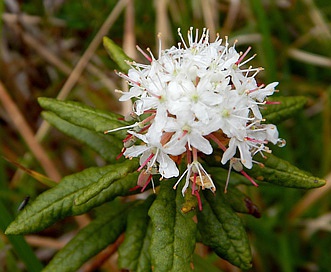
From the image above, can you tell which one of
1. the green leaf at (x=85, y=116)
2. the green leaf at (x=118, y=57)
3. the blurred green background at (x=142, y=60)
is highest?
the green leaf at (x=118, y=57)

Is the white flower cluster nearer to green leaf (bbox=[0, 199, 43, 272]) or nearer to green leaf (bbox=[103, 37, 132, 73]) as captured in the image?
green leaf (bbox=[103, 37, 132, 73])

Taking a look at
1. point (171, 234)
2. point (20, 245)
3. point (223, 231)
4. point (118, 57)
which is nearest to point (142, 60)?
point (118, 57)

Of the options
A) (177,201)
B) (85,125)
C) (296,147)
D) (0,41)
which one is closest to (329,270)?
(296,147)

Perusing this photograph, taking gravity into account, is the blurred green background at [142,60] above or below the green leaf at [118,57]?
below

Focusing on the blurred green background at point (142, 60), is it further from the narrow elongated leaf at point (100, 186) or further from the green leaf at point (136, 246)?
the narrow elongated leaf at point (100, 186)

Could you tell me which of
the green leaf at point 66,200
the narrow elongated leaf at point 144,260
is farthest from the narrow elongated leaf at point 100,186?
the narrow elongated leaf at point 144,260

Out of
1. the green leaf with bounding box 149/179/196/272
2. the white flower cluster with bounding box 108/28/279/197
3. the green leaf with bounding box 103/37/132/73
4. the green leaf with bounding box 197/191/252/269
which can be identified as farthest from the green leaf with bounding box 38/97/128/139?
the green leaf with bounding box 197/191/252/269
